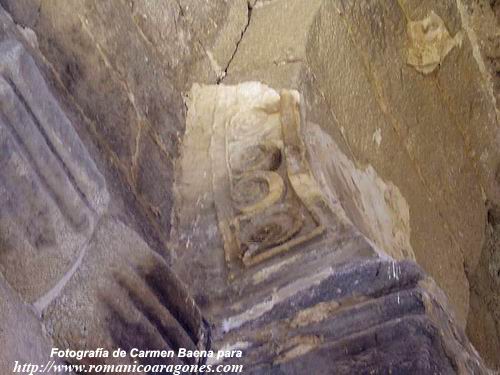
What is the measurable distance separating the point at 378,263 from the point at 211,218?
495 mm

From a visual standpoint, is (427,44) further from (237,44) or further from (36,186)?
(36,186)

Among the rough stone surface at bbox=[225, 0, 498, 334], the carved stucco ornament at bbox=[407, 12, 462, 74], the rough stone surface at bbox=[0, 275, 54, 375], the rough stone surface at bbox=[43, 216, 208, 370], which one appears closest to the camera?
the rough stone surface at bbox=[0, 275, 54, 375]

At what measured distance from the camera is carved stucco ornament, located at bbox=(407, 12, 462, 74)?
9.68 feet

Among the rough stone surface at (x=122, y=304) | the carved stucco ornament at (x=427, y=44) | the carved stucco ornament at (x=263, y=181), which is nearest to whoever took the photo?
the rough stone surface at (x=122, y=304)

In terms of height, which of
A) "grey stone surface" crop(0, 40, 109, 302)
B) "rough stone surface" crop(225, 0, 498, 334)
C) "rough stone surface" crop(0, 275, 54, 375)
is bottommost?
"rough stone surface" crop(225, 0, 498, 334)

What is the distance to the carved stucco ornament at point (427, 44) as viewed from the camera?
295 cm

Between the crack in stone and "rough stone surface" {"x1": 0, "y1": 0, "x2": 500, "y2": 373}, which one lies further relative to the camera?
the crack in stone

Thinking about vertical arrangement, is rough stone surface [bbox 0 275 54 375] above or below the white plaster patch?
above

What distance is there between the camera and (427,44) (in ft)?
9.77

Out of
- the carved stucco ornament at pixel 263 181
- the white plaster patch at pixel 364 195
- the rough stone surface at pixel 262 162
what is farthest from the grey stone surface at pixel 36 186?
the white plaster patch at pixel 364 195

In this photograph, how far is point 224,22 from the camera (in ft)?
8.56

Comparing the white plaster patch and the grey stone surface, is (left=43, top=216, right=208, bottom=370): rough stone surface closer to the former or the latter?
the grey stone surface

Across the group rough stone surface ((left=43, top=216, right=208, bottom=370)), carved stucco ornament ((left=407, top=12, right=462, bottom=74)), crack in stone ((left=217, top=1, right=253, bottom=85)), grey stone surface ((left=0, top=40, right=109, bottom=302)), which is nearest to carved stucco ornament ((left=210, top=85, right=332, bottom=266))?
crack in stone ((left=217, top=1, right=253, bottom=85))

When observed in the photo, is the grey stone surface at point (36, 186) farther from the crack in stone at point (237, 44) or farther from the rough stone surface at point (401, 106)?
the crack in stone at point (237, 44)
